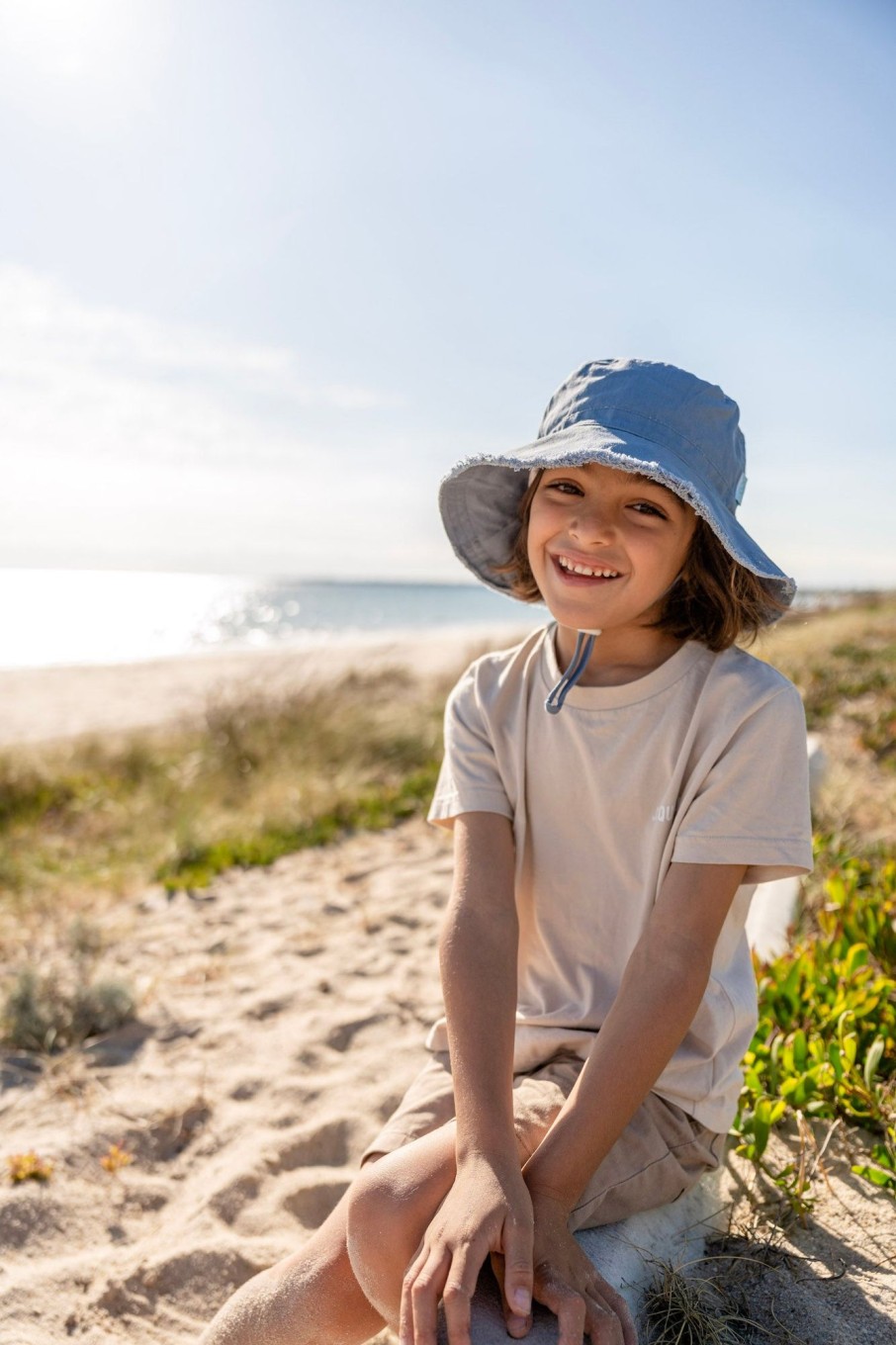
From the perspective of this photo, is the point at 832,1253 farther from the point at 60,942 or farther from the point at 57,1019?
the point at 60,942

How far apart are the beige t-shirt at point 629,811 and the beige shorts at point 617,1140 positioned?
44mm

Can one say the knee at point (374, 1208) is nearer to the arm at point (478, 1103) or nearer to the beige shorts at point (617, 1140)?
the arm at point (478, 1103)

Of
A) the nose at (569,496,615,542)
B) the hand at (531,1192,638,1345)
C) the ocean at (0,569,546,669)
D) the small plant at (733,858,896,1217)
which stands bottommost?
the ocean at (0,569,546,669)

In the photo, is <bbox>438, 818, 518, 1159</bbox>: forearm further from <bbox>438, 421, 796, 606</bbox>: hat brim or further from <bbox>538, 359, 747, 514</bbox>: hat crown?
<bbox>538, 359, 747, 514</bbox>: hat crown

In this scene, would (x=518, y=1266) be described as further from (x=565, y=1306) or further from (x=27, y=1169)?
(x=27, y=1169)

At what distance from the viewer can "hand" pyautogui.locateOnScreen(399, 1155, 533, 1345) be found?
1.30 m

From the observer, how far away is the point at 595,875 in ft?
6.24

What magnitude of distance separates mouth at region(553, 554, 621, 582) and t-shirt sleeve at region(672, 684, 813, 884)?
37cm

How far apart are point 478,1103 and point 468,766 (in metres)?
0.69

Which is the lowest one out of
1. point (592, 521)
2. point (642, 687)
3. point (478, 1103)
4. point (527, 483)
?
point (478, 1103)

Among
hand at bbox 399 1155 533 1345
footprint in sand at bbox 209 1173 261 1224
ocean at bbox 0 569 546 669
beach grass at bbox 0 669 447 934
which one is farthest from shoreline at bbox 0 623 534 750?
hand at bbox 399 1155 533 1345

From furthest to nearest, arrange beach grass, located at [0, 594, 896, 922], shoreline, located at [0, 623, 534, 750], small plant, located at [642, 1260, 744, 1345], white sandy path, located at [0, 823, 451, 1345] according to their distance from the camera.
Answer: shoreline, located at [0, 623, 534, 750], beach grass, located at [0, 594, 896, 922], white sandy path, located at [0, 823, 451, 1345], small plant, located at [642, 1260, 744, 1345]

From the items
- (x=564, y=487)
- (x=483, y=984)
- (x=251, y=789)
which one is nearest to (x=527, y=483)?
(x=564, y=487)

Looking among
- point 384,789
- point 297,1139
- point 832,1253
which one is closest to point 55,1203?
point 297,1139
